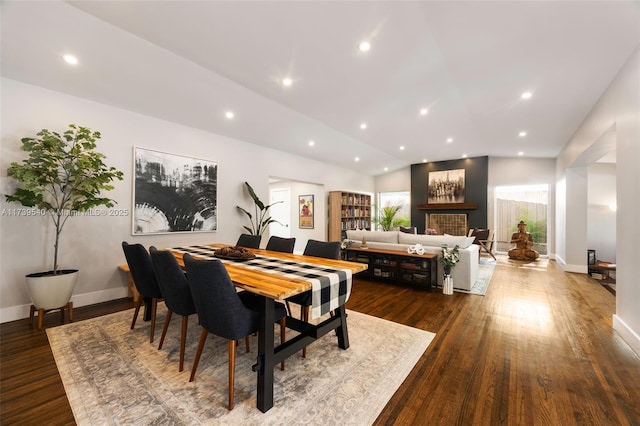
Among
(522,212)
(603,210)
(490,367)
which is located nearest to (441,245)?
(490,367)

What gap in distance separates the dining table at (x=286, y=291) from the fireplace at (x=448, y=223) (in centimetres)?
680

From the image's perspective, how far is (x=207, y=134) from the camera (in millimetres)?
4594

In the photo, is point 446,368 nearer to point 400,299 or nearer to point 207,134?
point 400,299

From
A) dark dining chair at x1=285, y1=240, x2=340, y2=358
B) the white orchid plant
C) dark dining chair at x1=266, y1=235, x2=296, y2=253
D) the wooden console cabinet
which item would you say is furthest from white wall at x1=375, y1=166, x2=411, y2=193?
dark dining chair at x1=285, y1=240, x2=340, y2=358

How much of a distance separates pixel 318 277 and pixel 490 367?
159cm

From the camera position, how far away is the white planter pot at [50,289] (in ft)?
8.75

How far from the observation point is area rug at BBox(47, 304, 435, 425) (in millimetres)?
1558

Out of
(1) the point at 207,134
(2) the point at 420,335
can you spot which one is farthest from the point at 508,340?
(1) the point at 207,134

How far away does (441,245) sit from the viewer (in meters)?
4.23

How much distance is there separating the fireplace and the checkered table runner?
273 inches

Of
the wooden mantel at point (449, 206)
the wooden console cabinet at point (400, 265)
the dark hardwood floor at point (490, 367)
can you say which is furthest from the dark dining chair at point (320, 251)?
the wooden mantel at point (449, 206)

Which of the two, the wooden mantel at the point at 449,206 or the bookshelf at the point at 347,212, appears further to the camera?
the wooden mantel at the point at 449,206

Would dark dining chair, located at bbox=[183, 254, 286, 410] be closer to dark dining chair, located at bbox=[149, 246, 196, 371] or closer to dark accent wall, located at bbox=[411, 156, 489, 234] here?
dark dining chair, located at bbox=[149, 246, 196, 371]

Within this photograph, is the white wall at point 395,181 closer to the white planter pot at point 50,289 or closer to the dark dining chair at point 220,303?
the dark dining chair at point 220,303
